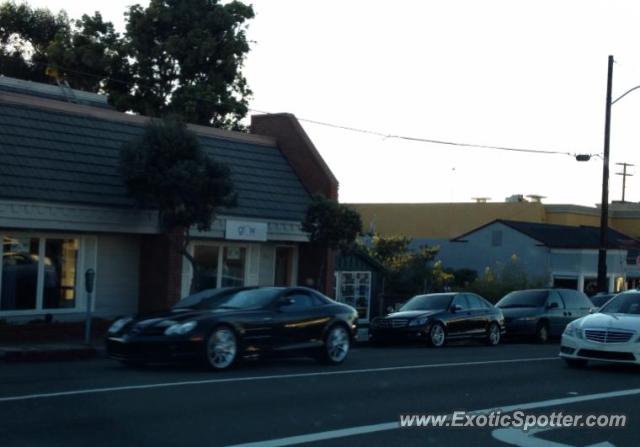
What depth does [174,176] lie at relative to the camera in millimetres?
19625

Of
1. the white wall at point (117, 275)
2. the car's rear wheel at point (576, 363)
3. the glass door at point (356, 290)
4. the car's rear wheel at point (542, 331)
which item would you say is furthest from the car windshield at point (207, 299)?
the glass door at point (356, 290)

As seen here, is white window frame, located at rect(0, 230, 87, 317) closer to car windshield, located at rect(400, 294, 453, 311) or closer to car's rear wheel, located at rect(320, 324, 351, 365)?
car's rear wheel, located at rect(320, 324, 351, 365)

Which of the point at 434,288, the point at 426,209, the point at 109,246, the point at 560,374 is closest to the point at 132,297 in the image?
the point at 109,246

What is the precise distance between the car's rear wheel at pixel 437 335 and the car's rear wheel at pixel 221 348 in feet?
27.5

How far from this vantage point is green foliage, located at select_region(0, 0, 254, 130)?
123 feet

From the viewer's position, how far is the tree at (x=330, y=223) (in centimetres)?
2388

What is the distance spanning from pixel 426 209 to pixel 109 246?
37852 mm

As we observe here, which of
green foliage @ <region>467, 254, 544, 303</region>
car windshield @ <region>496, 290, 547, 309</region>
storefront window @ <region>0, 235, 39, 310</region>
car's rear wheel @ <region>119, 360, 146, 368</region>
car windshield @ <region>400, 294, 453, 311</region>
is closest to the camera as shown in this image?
car's rear wheel @ <region>119, 360, 146, 368</region>

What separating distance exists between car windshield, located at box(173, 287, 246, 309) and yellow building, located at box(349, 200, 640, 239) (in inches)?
1484

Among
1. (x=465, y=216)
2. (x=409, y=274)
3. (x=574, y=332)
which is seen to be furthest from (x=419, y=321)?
(x=465, y=216)

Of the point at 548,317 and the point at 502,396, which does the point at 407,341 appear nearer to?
the point at 548,317

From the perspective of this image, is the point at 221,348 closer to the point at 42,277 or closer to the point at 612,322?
the point at 612,322

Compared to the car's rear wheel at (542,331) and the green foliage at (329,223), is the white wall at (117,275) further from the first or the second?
the car's rear wheel at (542,331)

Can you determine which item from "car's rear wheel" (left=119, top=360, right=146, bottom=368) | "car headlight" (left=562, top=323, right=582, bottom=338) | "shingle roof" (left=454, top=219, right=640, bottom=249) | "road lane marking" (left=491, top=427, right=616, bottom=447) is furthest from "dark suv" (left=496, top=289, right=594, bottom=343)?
"road lane marking" (left=491, top=427, right=616, bottom=447)
